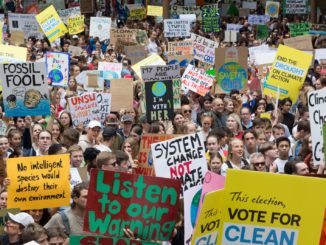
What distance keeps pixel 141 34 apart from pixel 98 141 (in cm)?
1183

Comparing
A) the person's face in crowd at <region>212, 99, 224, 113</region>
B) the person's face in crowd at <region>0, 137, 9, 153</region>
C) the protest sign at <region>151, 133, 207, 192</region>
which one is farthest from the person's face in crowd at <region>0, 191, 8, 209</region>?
the person's face in crowd at <region>212, 99, 224, 113</region>

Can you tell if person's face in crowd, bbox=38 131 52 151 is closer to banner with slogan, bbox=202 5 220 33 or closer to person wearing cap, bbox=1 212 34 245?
person wearing cap, bbox=1 212 34 245

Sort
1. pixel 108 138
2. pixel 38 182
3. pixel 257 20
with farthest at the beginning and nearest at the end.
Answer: pixel 257 20 → pixel 108 138 → pixel 38 182

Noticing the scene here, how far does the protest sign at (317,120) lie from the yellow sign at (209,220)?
303 centimetres

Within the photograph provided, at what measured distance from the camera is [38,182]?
934 centimetres

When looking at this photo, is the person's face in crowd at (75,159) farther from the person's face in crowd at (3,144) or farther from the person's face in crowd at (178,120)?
the person's face in crowd at (178,120)

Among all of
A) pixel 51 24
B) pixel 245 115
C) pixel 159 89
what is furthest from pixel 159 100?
pixel 51 24

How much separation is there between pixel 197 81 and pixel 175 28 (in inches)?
304

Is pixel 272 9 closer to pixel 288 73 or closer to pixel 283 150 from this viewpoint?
pixel 288 73

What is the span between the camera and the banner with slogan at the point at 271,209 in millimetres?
6406

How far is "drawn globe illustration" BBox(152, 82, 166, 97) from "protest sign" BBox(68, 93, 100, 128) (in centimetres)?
81

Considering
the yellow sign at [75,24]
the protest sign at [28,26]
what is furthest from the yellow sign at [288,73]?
the protest sign at [28,26]

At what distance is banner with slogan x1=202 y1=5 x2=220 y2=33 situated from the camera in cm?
2698

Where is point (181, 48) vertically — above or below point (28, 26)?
above
